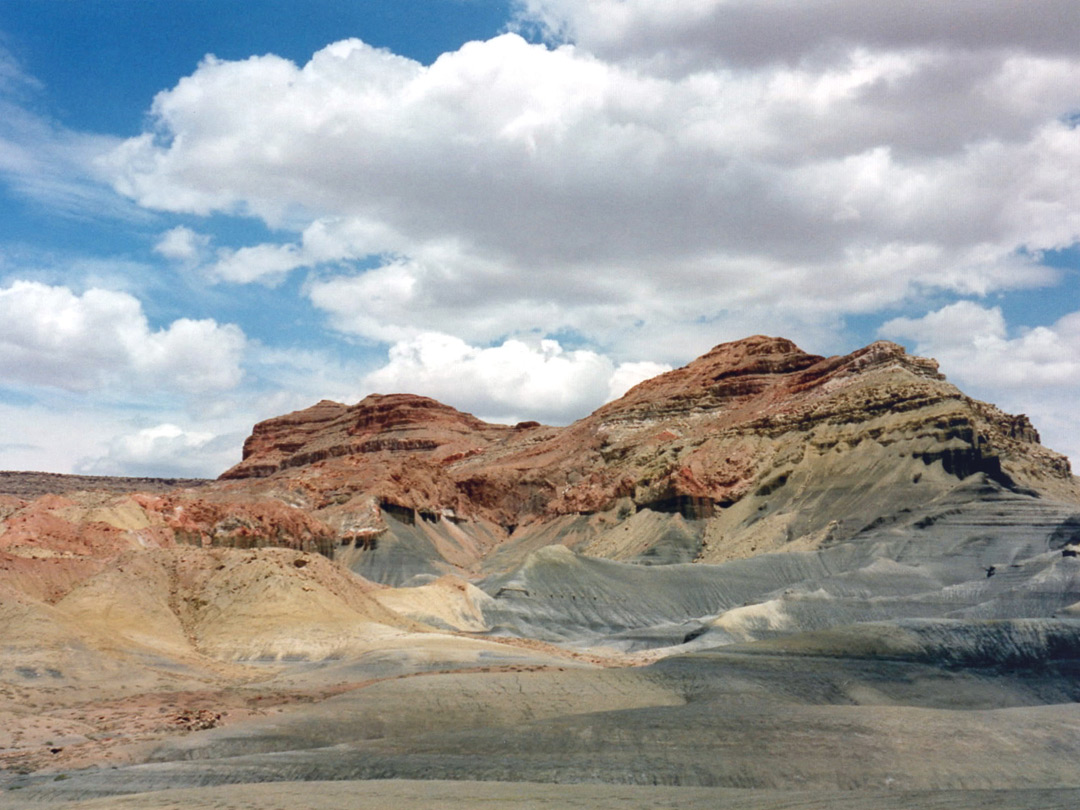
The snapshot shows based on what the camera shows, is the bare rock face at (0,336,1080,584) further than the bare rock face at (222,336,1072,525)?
No

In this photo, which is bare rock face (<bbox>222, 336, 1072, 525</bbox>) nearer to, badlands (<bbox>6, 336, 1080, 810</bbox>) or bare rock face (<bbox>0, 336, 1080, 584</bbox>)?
bare rock face (<bbox>0, 336, 1080, 584</bbox>)

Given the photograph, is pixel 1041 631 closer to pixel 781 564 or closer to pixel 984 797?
pixel 984 797

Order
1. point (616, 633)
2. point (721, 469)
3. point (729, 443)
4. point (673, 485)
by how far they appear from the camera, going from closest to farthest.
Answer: point (616, 633) → point (673, 485) → point (721, 469) → point (729, 443)

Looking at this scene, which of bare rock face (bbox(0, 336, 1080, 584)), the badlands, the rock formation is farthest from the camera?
the rock formation

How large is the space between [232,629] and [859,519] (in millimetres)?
48273

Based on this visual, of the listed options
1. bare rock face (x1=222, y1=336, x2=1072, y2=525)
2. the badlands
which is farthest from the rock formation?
the badlands

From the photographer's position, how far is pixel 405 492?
367 feet

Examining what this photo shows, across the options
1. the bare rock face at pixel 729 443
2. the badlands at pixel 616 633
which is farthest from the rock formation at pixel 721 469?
the badlands at pixel 616 633

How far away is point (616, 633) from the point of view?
6400 cm

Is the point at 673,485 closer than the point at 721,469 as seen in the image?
Yes

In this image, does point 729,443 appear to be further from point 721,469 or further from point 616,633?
point 616,633

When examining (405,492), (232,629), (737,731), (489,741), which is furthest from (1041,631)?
(405,492)

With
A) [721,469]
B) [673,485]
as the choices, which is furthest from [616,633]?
[721,469]

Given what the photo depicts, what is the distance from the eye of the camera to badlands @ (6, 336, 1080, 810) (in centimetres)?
2502
